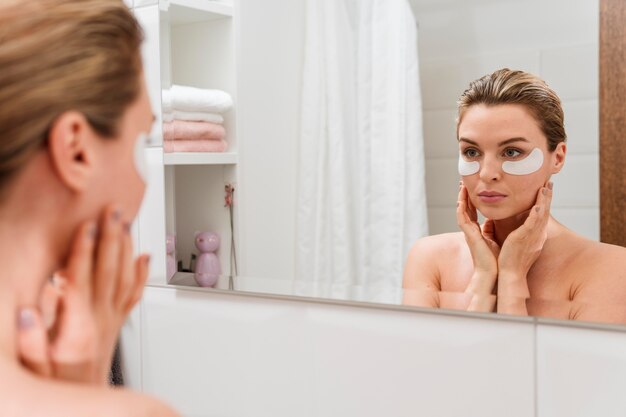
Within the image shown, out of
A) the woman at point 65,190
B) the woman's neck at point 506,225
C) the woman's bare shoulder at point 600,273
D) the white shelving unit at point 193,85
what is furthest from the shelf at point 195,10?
the woman at point 65,190

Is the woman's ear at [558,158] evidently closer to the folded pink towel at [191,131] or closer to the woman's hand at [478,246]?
the woman's hand at [478,246]

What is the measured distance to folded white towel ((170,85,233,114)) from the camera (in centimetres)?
123

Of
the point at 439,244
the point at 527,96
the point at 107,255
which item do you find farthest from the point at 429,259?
the point at 107,255

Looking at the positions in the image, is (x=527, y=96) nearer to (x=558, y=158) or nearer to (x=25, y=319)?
(x=558, y=158)

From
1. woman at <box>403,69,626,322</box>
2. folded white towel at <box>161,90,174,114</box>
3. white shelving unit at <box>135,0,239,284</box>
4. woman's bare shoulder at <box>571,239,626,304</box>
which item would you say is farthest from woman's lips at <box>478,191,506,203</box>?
folded white towel at <box>161,90,174,114</box>

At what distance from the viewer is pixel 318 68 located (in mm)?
1132

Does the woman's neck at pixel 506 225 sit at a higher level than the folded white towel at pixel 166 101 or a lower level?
lower

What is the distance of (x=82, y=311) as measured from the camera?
47 centimetres

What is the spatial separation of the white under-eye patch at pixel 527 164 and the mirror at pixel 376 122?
1.3 inches

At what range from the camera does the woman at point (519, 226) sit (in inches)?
36.7

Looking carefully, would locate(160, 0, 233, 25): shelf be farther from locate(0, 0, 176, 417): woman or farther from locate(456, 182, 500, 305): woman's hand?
locate(0, 0, 176, 417): woman

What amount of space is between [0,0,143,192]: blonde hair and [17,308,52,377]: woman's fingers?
82mm

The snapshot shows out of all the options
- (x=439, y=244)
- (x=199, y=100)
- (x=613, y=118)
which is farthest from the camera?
(x=199, y=100)

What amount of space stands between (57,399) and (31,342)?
0.04 m
